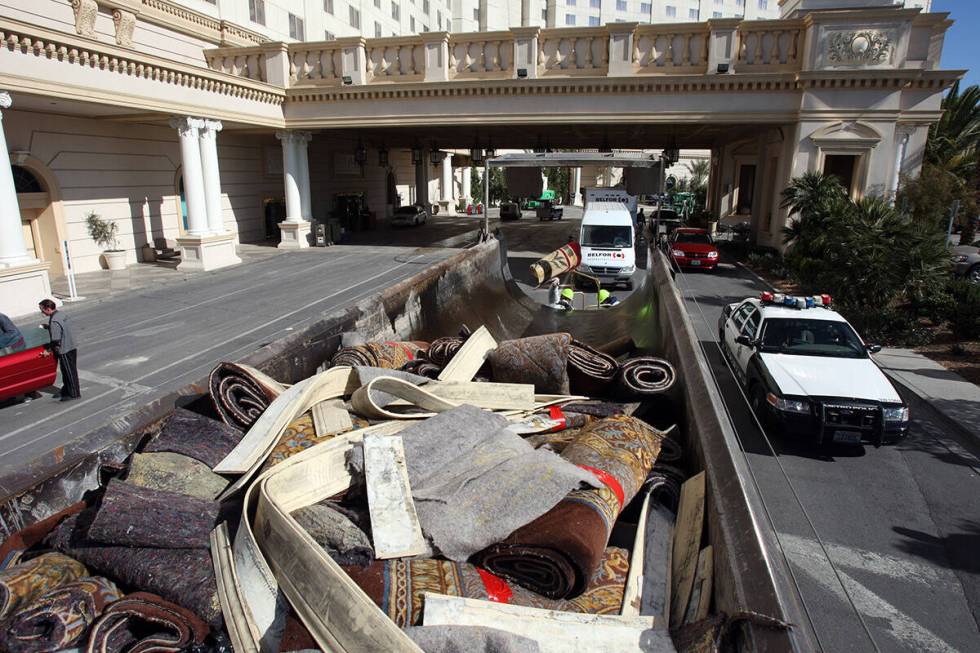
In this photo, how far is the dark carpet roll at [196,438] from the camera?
392 centimetres

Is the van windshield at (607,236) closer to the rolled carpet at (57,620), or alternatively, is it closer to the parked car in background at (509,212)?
the rolled carpet at (57,620)

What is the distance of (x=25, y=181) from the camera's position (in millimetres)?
19469

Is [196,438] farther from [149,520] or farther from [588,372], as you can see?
[588,372]

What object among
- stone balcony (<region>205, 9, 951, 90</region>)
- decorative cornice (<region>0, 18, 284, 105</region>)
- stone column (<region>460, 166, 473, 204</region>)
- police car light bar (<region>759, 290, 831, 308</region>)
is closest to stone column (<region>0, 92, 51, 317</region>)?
decorative cornice (<region>0, 18, 284, 105</region>)

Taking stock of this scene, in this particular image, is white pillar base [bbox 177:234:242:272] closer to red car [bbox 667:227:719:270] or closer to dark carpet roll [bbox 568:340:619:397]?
red car [bbox 667:227:719:270]

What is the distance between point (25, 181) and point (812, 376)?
76.2ft

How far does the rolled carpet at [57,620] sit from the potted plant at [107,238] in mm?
22578

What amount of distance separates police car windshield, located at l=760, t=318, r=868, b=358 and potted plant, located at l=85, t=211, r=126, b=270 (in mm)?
21991

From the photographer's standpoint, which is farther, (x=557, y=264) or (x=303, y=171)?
(x=303, y=171)

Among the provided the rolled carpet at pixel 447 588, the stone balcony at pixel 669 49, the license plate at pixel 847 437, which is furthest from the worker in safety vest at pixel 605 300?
the rolled carpet at pixel 447 588

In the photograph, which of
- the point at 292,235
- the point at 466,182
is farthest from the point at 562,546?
the point at 466,182

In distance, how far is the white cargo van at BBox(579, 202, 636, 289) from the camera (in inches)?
869

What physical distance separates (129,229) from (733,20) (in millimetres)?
24207

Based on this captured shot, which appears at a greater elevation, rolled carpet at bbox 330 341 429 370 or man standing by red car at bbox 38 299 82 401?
rolled carpet at bbox 330 341 429 370
